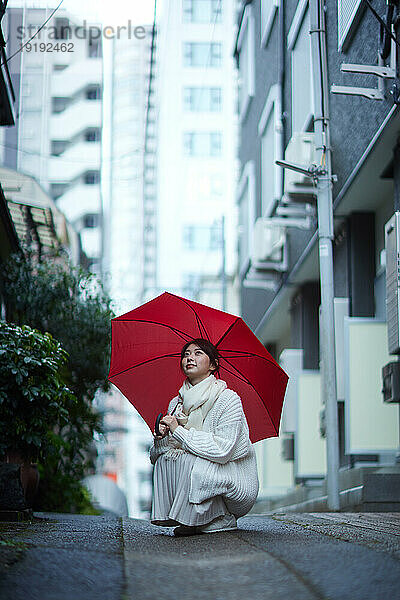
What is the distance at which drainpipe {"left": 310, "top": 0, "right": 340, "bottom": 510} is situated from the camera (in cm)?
1145

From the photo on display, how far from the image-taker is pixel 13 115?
15328 millimetres

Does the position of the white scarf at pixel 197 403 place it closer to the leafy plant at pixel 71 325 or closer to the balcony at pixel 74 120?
the leafy plant at pixel 71 325

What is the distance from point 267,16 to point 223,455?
16575mm

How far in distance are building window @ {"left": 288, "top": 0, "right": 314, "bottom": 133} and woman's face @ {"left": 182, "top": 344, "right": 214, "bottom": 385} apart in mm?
9636

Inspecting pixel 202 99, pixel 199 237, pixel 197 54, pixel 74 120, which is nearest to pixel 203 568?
pixel 74 120

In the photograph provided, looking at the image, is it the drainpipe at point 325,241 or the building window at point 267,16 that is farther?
the building window at point 267,16

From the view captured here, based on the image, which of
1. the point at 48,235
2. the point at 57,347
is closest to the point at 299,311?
the point at 48,235

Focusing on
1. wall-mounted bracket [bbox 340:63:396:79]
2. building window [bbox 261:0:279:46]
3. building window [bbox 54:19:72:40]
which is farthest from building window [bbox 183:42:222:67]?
wall-mounted bracket [bbox 340:63:396:79]

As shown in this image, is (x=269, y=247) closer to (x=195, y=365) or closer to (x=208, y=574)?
(x=195, y=365)

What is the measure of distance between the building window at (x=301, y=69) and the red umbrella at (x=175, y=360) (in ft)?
29.5

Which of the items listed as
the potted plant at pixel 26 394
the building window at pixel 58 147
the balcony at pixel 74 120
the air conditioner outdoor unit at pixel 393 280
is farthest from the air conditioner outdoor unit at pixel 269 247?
the potted plant at pixel 26 394

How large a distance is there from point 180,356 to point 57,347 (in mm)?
2703

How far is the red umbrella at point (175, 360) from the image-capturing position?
812cm

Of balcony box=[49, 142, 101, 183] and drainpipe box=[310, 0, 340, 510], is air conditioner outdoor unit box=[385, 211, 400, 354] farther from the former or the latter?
balcony box=[49, 142, 101, 183]
